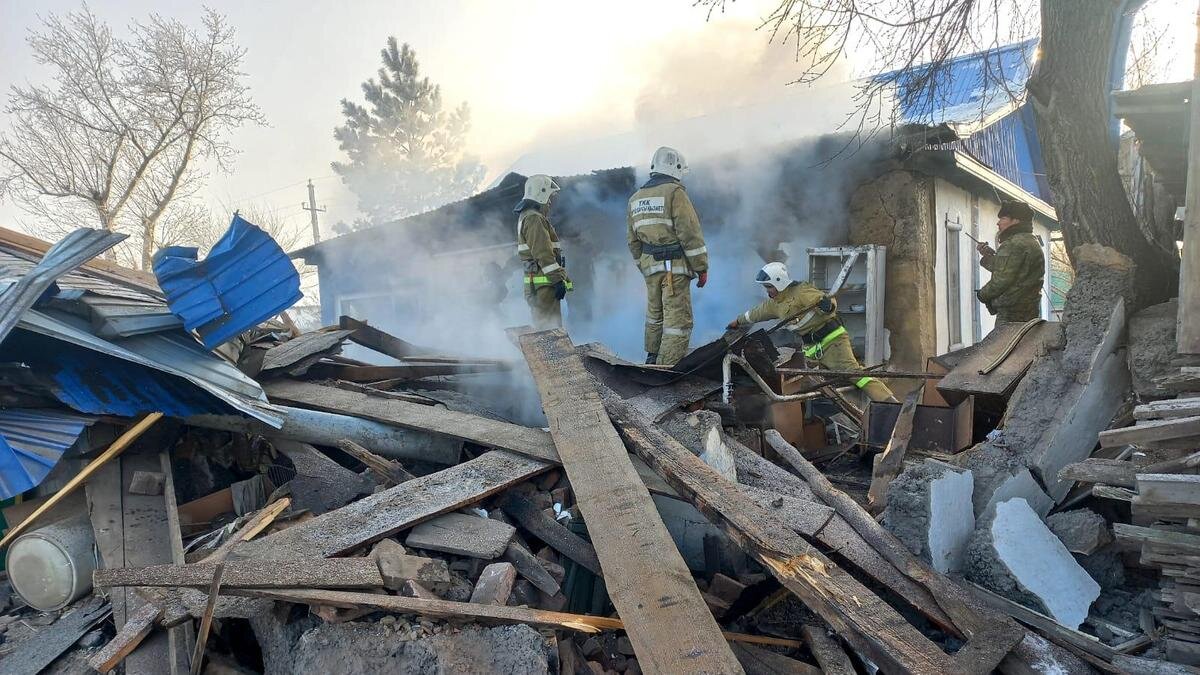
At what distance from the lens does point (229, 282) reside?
3.95 m

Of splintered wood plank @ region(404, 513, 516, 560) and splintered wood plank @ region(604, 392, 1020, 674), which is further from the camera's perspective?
splintered wood plank @ region(404, 513, 516, 560)

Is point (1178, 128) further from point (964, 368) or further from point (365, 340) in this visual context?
point (365, 340)

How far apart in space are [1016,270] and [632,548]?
4.87 m

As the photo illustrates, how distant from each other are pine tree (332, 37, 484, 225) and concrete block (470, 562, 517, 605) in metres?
25.7

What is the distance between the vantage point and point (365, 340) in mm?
5898

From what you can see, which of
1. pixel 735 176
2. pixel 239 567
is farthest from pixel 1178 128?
pixel 239 567

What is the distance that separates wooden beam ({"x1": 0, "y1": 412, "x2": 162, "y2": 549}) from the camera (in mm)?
3139

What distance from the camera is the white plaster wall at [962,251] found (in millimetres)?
7773

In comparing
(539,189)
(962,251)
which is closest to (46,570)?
(539,189)

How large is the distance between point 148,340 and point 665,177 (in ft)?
13.5

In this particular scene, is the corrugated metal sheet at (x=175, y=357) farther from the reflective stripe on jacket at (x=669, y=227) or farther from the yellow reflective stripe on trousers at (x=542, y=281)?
the reflective stripe on jacket at (x=669, y=227)

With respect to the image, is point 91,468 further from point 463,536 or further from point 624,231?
point 624,231

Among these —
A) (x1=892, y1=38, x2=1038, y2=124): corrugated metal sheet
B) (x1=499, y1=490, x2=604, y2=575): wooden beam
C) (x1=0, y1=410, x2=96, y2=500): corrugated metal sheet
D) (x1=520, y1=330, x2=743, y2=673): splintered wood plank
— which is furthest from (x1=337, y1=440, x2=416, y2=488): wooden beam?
(x1=892, y1=38, x2=1038, y2=124): corrugated metal sheet

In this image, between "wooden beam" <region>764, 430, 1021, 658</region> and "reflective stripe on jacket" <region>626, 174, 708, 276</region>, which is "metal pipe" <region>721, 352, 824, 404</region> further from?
"reflective stripe on jacket" <region>626, 174, 708, 276</region>
